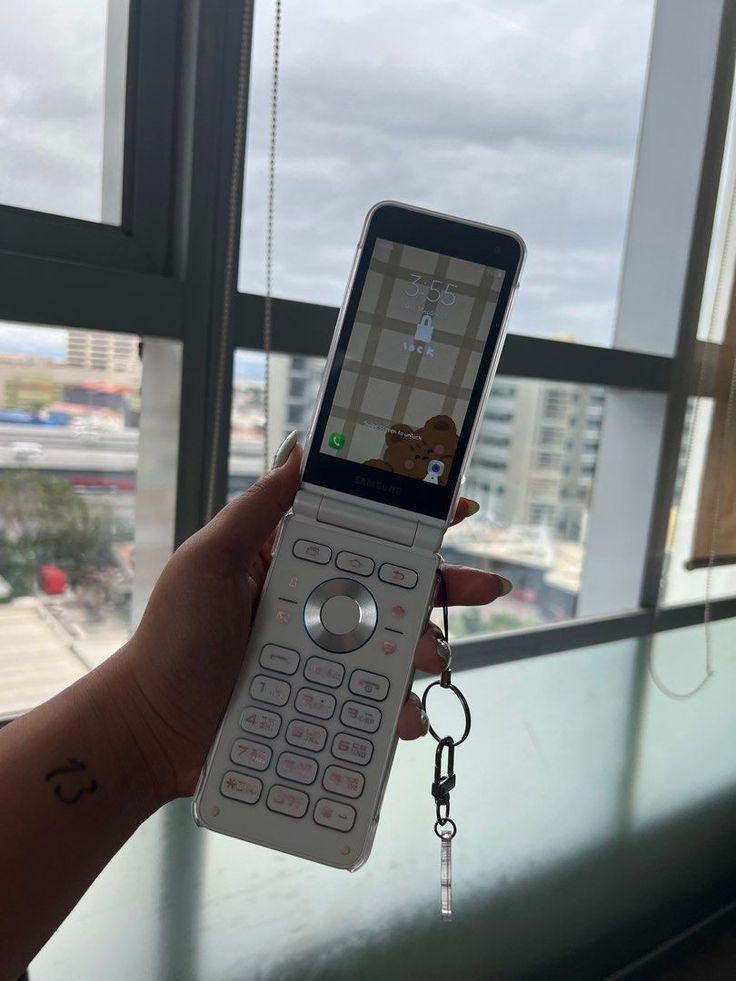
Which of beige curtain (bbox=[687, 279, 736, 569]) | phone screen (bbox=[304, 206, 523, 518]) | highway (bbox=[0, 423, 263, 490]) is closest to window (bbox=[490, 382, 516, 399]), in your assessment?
beige curtain (bbox=[687, 279, 736, 569])

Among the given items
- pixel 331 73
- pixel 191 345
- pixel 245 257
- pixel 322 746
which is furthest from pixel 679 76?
Answer: pixel 322 746

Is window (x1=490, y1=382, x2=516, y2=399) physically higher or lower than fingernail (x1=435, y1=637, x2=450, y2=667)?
higher

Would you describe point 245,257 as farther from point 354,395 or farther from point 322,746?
point 322,746

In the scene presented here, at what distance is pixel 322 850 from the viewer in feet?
1.30

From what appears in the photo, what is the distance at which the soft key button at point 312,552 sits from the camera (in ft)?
1.46

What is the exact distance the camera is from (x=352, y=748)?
1.37ft

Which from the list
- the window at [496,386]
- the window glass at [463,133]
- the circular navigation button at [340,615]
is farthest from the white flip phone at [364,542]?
the window glass at [463,133]

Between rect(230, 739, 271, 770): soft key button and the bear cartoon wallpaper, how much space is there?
0.18m

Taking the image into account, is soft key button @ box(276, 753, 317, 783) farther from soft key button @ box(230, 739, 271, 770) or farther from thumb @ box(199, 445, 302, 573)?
thumb @ box(199, 445, 302, 573)

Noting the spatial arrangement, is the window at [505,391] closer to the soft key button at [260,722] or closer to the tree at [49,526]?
the tree at [49,526]

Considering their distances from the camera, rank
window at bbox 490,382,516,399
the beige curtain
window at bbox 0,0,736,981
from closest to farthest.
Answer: window at bbox 0,0,736,981 → the beige curtain → window at bbox 490,382,516,399

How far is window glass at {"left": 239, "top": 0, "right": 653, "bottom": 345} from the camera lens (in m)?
0.79

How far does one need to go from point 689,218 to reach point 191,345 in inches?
30.8

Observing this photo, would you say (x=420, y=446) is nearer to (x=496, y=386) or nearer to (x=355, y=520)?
(x=355, y=520)
